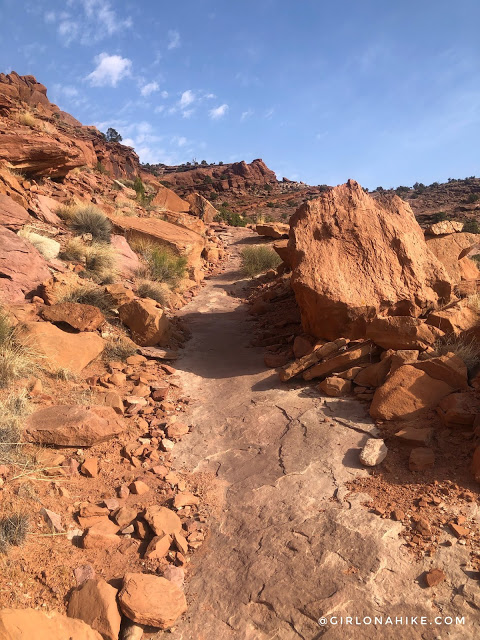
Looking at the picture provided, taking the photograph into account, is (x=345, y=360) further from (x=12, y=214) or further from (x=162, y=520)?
(x=12, y=214)

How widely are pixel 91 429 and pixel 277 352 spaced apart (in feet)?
10.9

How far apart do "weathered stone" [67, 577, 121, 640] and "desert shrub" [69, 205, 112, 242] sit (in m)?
8.80

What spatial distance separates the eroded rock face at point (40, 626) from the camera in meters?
2.08

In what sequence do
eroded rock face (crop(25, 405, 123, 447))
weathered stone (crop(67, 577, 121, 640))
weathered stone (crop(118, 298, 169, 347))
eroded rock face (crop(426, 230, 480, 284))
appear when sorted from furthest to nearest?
eroded rock face (crop(426, 230, 480, 284)), weathered stone (crop(118, 298, 169, 347)), eroded rock face (crop(25, 405, 123, 447)), weathered stone (crop(67, 577, 121, 640))

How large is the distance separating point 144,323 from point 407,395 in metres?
4.30

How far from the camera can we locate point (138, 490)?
3.77 meters

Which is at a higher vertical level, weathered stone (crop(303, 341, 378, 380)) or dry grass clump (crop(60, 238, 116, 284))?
dry grass clump (crop(60, 238, 116, 284))

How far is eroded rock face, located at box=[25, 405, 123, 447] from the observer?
397cm

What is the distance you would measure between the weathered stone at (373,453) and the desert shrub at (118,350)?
12.3 ft

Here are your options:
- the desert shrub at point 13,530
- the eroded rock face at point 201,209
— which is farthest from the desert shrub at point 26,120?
the desert shrub at point 13,530

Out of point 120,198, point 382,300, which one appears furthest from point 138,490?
point 120,198

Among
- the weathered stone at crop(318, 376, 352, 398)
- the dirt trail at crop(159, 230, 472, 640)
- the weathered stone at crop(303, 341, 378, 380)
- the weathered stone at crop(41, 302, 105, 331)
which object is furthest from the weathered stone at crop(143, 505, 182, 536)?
the weathered stone at crop(41, 302, 105, 331)

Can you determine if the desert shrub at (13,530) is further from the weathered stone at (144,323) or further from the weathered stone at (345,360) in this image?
the weathered stone at (144,323)

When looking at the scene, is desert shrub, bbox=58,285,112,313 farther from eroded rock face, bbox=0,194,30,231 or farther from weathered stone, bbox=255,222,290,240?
weathered stone, bbox=255,222,290,240
